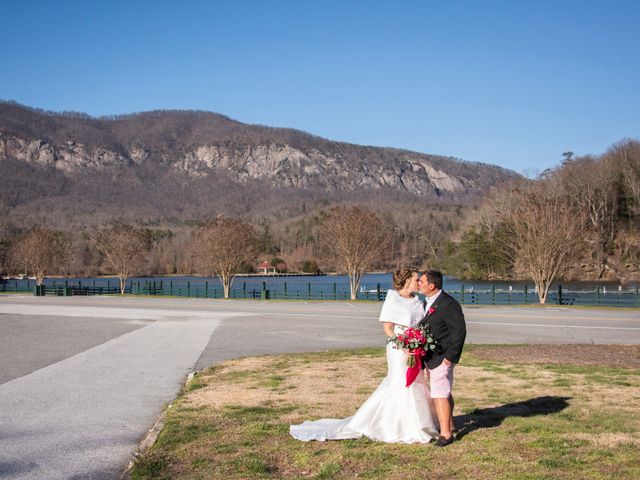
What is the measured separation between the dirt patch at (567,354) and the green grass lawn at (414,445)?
0.94m

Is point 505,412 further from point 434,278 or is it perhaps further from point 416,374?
point 434,278

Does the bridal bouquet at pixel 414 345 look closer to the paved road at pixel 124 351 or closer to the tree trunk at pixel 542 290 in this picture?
the paved road at pixel 124 351

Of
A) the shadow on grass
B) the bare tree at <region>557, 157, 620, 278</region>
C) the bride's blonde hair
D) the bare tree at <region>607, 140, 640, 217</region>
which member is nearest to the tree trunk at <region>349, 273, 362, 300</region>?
the shadow on grass

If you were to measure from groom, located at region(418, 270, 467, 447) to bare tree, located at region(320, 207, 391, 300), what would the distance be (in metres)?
40.5

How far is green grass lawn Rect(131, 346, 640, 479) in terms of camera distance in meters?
6.70

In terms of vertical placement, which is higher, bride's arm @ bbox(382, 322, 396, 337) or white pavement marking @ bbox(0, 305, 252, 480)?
bride's arm @ bbox(382, 322, 396, 337)

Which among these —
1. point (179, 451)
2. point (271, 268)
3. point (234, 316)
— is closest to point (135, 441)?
point (179, 451)

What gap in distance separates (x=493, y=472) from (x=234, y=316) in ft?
77.3

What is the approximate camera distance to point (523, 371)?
42.9ft

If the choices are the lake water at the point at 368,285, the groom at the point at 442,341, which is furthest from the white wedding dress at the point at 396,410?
the lake water at the point at 368,285

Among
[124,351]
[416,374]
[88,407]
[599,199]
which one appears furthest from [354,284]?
[599,199]

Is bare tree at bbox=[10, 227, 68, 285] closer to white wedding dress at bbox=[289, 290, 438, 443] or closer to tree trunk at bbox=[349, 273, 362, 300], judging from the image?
tree trunk at bbox=[349, 273, 362, 300]

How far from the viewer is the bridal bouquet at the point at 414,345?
297 inches

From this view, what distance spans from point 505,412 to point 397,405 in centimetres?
232
